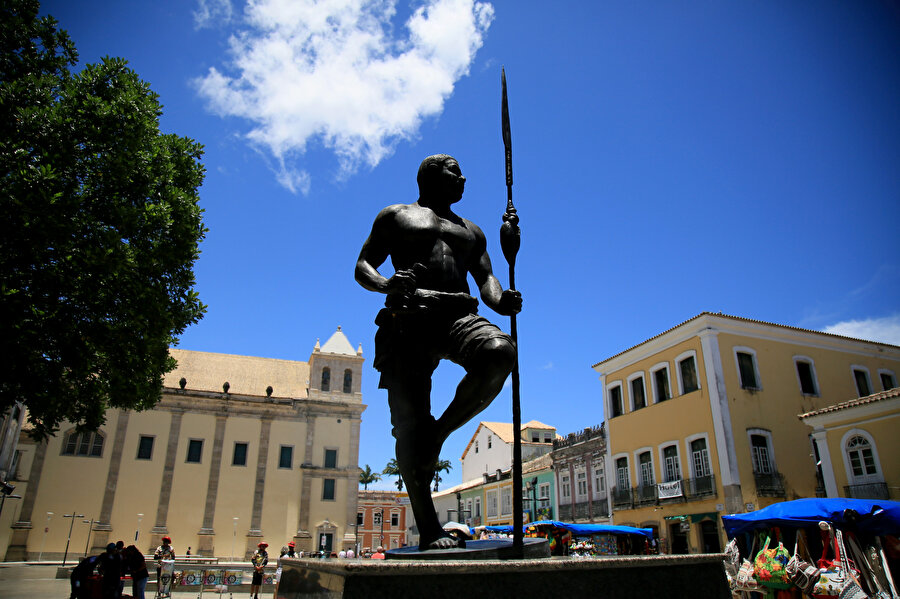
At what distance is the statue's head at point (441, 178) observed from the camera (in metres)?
3.21

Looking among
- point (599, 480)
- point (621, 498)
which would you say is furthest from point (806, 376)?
point (599, 480)

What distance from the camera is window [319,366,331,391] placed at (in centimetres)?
4344

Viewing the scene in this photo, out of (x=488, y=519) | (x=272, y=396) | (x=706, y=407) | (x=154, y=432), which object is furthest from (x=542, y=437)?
(x=154, y=432)

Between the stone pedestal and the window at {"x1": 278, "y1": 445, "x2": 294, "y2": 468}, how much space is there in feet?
135

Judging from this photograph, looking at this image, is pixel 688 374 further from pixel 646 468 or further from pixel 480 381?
pixel 480 381

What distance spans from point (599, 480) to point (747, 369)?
968cm

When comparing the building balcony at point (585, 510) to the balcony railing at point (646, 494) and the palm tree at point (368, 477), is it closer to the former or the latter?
the balcony railing at point (646, 494)

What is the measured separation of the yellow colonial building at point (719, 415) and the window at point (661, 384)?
46 millimetres

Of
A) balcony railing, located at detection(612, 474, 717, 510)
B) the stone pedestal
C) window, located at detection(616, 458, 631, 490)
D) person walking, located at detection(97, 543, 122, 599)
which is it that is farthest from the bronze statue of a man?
window, located at detection(616, 458, 631, 490)

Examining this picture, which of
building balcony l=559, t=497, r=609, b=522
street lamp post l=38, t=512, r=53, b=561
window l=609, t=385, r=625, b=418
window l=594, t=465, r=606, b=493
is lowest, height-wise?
street lamp post l=38, t=512, r=53, b=561

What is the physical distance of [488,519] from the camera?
135 feet

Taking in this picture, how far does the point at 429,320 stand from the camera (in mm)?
2746

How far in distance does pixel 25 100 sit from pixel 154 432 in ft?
112

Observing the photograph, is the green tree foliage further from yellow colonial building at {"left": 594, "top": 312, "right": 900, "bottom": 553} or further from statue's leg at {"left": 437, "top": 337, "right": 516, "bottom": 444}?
yellow colonial building at {"left": 594, "top": 312, "right": 900, "bottom": 553}
